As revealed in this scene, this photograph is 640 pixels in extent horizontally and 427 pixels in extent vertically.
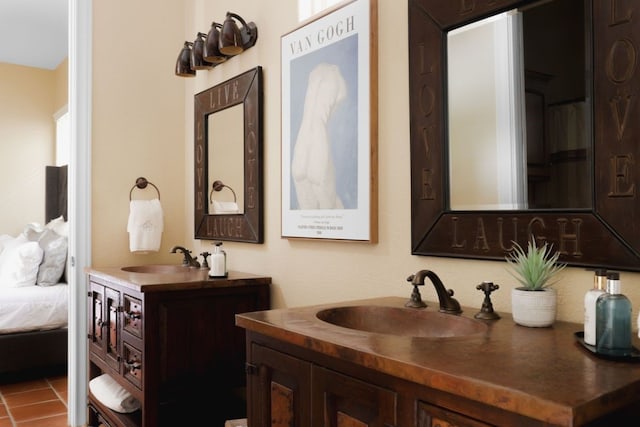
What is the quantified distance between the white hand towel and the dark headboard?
2.94 meters

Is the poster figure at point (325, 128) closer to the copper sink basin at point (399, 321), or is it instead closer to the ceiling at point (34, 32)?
the copper sink basin at point (399, 321)

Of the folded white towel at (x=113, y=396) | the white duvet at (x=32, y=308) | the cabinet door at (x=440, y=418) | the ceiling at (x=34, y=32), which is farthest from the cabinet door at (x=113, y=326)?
the ceiling at (x=34, y=32)

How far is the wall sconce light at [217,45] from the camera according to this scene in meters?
2.60

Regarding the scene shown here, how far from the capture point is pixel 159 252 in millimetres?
3277

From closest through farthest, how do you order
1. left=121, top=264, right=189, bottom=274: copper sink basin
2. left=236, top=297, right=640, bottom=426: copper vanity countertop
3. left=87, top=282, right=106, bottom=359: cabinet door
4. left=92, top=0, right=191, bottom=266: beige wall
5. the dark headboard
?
1. left=236, top=297, right=640, bottom=426: copper vanity countertop
2. left=87, top=282, right=106, bottom=359: cabinet door
3. left=121, top=264, right=189, bottom=274: copper sink basin
4. left=92, top=0, right=191, bottom=266: beige wall
5. the dark headboard

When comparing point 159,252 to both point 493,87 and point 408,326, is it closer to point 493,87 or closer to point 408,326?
point 408,326

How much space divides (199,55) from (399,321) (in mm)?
1952

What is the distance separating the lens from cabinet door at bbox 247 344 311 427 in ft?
4.36

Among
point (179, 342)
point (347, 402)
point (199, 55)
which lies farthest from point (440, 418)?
point (199, 55)

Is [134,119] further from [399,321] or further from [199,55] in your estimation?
[399,321]

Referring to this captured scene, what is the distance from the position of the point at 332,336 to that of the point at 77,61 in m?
2.58

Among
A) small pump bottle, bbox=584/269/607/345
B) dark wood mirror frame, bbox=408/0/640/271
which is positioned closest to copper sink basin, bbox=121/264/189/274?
dark wood mirror frame, bbox=408/0/640/271

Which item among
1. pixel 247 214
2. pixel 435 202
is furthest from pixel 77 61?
pixel 435 202

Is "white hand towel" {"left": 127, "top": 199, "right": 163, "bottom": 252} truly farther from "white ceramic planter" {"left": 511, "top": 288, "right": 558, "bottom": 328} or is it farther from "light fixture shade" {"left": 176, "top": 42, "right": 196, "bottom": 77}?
"white ceramic planter" {"left": 511, "top": 288, "right": 558, "bottom": 328}
